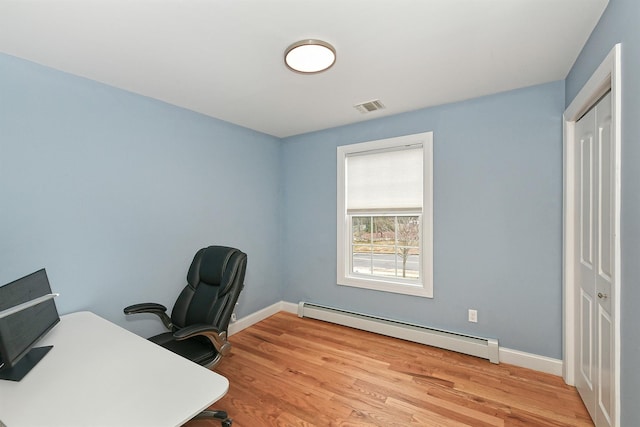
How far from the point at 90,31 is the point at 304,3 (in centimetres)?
128

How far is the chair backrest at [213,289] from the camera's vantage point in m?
2.00

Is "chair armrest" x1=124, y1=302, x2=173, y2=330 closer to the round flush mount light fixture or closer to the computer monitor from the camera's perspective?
the computer monitor

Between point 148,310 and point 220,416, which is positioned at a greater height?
point 148,310

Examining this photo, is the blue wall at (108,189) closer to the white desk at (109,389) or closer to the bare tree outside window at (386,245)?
the white desk at (109,389)

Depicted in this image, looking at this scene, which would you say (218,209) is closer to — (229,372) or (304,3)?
(229,372)

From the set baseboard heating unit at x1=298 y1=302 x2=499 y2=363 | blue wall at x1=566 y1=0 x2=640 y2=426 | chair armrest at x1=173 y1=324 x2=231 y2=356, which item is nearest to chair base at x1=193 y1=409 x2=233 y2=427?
chair armrest at x1=173 y1=324 x2=231 y2=356

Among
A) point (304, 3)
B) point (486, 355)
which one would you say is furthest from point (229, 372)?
point (304, 3)

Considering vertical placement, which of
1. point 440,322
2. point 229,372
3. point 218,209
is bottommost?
point 229,372

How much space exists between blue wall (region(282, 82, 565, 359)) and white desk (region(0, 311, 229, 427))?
2.40 m

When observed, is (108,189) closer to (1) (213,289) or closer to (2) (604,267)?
(1) (213,289)

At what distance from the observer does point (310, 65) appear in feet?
6.36

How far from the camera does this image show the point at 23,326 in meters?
1.39

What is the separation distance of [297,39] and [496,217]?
2.27 metres

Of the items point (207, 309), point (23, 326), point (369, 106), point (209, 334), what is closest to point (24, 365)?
point (23, 326)
